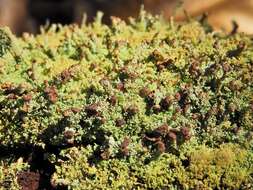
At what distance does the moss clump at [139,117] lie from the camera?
1.32 m

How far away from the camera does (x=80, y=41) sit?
1623mm

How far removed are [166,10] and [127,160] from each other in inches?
58.2

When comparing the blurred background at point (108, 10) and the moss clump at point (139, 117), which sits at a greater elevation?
the blurred background at point (108, 10)

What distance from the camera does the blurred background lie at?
2.43 metres

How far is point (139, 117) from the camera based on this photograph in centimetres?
135

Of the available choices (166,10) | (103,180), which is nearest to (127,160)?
(103,180)

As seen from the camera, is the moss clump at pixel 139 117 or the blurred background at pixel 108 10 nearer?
the moss clump at pixel 139 117

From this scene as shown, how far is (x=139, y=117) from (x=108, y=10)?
166 cm

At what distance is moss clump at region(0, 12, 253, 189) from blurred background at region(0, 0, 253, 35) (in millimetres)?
963

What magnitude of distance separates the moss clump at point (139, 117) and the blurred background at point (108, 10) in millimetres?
963

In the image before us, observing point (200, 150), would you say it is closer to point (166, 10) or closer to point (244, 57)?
point (244, 57)

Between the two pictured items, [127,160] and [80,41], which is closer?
[127,160]

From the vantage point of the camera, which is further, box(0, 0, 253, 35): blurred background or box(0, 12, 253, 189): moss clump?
box(0, 0, 253, 35): blurred background

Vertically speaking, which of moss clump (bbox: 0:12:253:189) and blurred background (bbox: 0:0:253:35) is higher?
blurred background (bbox: 0:0:253:35)
